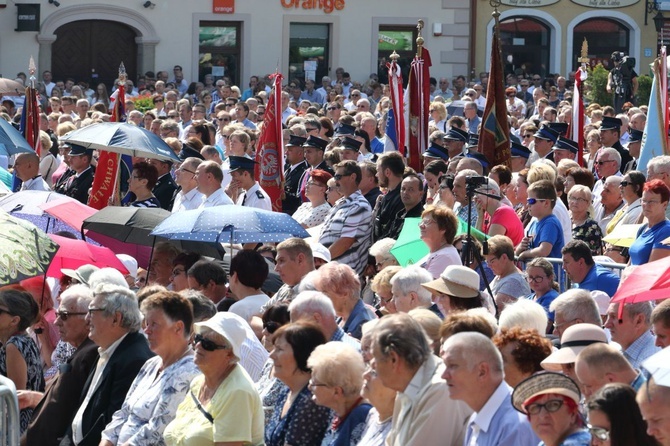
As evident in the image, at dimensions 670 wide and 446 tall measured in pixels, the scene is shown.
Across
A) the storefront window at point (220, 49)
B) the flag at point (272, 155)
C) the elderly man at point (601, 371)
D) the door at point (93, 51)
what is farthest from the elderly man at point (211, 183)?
the door at point (93, 51)

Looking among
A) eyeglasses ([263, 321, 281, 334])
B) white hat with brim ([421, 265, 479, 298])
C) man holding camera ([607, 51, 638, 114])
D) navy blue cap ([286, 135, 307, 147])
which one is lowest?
eyeglasses ([263, 321, 281, 334])

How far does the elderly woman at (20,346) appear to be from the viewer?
8.05 m

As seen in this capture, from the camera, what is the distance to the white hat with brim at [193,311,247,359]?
22.2 ft

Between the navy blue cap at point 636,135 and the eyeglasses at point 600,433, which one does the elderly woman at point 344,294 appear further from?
the navy blue cap at point 636,135

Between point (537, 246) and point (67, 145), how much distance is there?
23.5 ft

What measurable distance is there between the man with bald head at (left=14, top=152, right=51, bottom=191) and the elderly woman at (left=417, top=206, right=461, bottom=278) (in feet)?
20.1

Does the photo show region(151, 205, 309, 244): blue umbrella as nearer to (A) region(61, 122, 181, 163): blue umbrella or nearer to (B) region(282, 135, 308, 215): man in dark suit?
(A) region(61, 122, 181, 163): blue umbrella

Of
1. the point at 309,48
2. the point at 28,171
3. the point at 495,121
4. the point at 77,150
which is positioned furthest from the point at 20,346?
the point at 309,48

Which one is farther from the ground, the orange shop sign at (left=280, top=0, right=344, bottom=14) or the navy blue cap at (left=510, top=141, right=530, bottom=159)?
the orange shop sign at (left=280, top=0, right=344, bottom=14)

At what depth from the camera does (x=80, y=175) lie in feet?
49.3

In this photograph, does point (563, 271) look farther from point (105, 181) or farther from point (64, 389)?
point (105, 181)

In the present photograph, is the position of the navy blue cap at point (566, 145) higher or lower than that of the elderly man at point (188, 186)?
higher

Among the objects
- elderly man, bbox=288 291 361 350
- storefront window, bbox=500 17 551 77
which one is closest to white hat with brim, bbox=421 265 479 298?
elderly man, bbox=288 291 361 350

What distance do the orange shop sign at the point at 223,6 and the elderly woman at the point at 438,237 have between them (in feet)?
85.6
